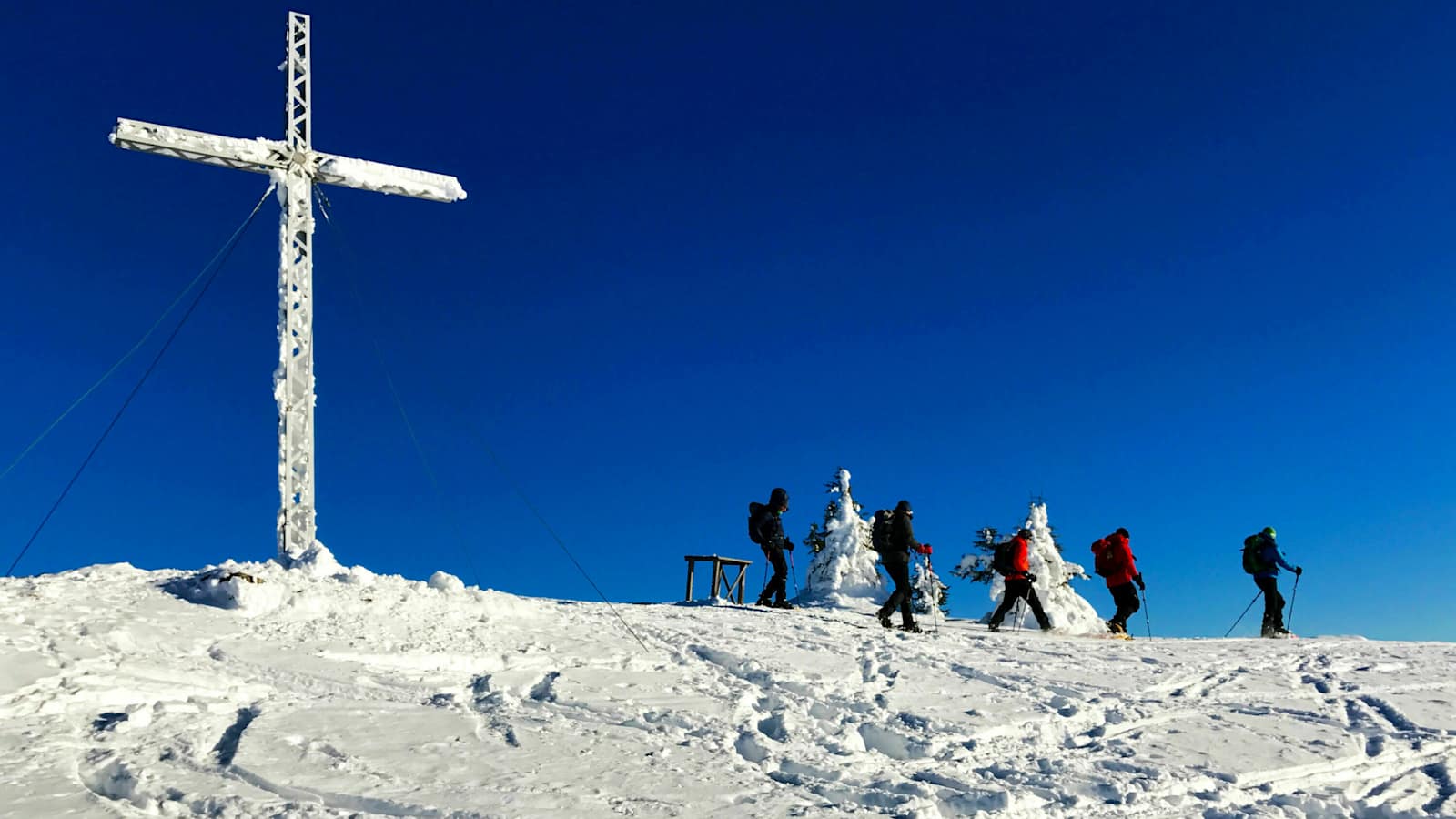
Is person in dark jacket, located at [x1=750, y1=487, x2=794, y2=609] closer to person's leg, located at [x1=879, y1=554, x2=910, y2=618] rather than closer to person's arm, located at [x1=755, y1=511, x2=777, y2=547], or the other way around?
person's arm, located at [x1=755, y1=511, x2=777, y2=547]

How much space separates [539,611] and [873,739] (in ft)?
19.6

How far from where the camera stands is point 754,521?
19688 mm

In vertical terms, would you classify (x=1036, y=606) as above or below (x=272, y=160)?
below

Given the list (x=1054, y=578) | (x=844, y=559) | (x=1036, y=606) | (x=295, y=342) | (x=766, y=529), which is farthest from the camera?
(x=844, y=559)

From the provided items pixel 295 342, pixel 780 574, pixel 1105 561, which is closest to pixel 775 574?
pixel 780 574

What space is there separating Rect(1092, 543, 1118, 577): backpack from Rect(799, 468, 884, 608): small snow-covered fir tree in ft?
47.7

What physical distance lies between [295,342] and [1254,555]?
746 inches

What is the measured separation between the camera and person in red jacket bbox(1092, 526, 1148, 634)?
19609 mm

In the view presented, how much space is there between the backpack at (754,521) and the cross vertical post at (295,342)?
795 cm

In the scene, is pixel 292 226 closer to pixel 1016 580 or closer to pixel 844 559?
pixel 1016 580

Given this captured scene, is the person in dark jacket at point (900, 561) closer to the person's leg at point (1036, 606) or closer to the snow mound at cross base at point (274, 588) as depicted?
the person's leg at point (1036, 606)

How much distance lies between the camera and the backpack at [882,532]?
1766cm

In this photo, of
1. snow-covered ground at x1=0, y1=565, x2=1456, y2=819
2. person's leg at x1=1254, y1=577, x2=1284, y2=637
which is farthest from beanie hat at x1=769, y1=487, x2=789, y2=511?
person's leg at x1=1254, y1=577, x2=1284, y2=637

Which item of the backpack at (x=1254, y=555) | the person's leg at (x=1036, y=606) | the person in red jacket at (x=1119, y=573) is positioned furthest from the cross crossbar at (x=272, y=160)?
the backpack at (x=1254, y=555)
